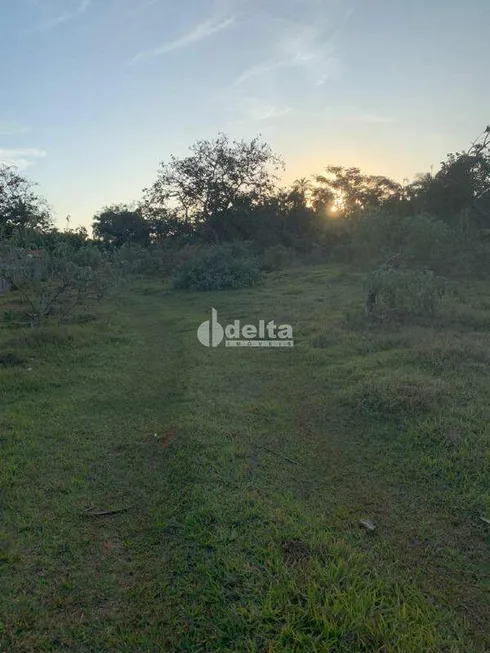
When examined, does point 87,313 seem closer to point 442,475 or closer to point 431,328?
point 431,328

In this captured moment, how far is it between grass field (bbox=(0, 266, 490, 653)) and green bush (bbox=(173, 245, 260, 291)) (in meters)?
8.40

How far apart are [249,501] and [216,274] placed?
499 inches

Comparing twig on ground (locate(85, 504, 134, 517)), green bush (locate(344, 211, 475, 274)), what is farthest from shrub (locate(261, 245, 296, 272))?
twig on ground (locate(85, 504, 134, 517))

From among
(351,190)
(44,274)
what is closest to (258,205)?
(351,190)

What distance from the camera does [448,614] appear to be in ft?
7.77

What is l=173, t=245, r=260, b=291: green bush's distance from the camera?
50.1 ft

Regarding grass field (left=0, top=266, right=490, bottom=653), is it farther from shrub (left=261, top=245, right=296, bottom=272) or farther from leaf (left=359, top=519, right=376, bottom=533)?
shrub (left=261, top=245, right=296, bottom=272)

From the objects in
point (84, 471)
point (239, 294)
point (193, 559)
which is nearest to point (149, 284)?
point (239, 294)

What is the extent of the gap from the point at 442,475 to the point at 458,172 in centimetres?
1809

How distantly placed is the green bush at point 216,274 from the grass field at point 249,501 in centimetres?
840

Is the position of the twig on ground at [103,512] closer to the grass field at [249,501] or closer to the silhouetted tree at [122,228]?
the grass field at [249,501]

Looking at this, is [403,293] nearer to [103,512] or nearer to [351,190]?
[103,512]

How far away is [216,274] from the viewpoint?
15.6 m

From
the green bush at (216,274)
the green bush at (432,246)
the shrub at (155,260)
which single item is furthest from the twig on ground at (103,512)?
the shrub at (155,260)
